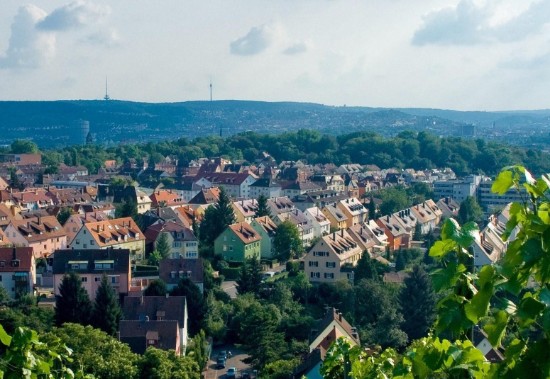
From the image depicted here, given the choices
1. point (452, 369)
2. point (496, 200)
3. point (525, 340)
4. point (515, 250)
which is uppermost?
point (515, 250)

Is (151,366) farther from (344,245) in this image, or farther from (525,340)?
(344,245)

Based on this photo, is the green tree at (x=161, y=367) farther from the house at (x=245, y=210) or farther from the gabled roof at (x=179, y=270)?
the house at (x=245, y=210)

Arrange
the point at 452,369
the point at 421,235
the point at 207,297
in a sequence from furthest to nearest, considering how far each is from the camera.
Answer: the point at 421,235 → the point at 207,297 → the point at 452,369

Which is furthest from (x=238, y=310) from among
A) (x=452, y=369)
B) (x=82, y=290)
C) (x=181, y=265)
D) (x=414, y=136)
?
(x=414, y=136)

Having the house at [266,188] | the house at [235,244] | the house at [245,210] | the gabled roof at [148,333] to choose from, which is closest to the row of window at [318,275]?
the house at [235,244]

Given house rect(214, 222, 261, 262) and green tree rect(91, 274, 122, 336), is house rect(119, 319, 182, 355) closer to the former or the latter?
green tree rect(91, 274, 122, 336)

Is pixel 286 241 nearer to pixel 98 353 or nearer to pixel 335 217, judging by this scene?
pixel 335 217

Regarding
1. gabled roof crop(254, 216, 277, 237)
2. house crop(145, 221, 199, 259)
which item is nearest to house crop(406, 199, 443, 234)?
gabled roof crop(254, 216, 277, 237)
